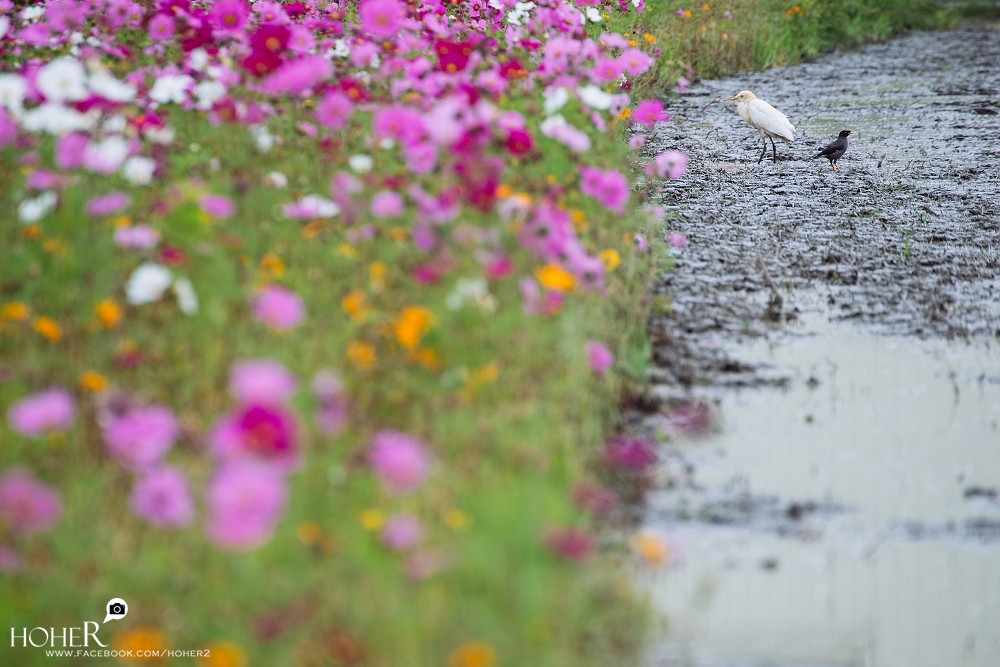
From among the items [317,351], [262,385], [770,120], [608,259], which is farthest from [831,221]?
[262,385]

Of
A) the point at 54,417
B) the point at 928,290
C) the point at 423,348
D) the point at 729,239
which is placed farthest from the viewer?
the point at 729,239

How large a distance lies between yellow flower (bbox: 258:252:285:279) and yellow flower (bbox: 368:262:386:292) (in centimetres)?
19

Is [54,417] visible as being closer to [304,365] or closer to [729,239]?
A: [304,365]

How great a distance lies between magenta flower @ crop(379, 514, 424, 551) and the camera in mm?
1516

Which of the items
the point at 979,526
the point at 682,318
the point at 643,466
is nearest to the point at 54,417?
the point at 643,466

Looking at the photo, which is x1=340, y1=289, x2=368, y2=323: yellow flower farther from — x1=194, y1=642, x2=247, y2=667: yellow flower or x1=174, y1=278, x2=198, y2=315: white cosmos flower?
x1=194, y1=642, x2=247, y2=667: yellow flower

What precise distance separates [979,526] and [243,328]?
1520 mm

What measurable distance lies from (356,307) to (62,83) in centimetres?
95

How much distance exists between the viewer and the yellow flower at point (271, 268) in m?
2.29

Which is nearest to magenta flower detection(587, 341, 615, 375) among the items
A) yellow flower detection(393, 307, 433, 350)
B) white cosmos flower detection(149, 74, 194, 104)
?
yellow flower detection(393, 307, 433, 350)

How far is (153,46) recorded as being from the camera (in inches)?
144

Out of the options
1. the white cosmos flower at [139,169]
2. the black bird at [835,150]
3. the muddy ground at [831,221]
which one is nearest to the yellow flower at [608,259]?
the muddy ground at [831,221]

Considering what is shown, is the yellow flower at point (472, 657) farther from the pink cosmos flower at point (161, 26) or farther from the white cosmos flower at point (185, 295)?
the pink cosmos flower at point (161, 26)

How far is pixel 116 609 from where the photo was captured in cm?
153
